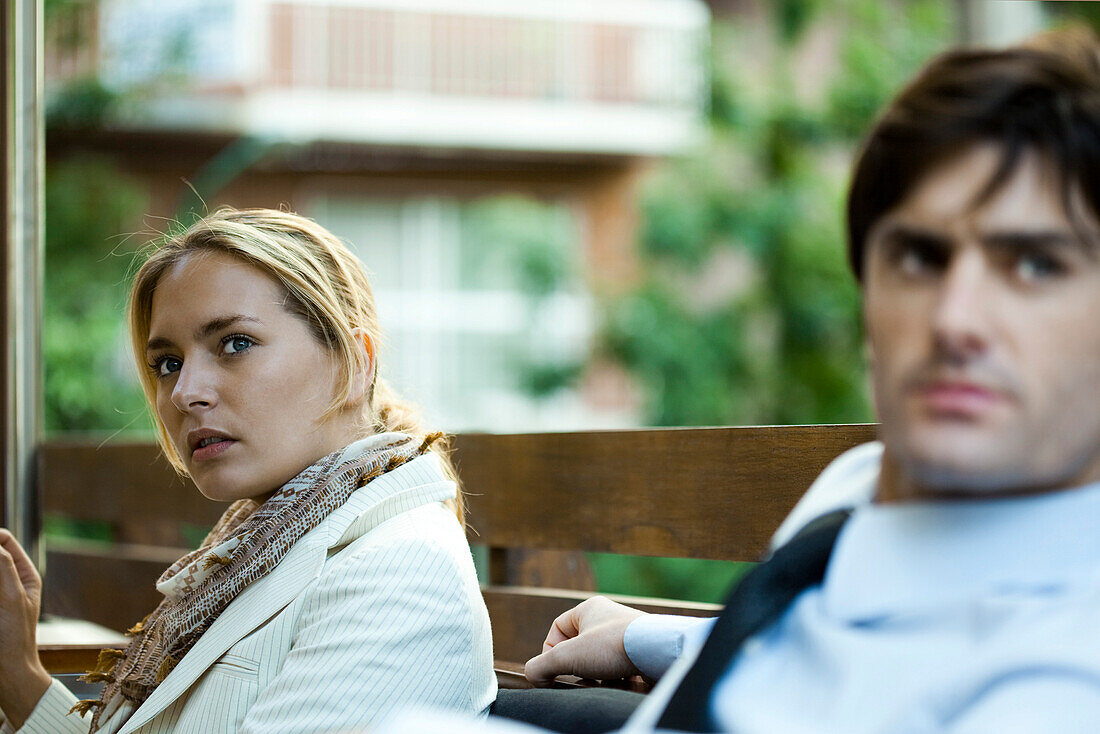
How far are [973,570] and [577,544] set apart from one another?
1090mm

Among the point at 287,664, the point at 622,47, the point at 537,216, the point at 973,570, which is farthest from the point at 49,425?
the point at 973,570

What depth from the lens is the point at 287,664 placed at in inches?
47.4

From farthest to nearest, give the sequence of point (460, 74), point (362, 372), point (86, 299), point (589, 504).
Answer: point (460, 74)
point (86, 299)
point (589, 504)
point (362, 372)

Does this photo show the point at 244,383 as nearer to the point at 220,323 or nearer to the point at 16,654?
the point at 220,323

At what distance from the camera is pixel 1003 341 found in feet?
2.32

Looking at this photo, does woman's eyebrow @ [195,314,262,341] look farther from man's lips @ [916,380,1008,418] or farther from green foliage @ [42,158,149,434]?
green foliage @ [42,158,149,434]

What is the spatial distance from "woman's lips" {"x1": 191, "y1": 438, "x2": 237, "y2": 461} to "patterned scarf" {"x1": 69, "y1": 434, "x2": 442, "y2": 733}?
81 mm

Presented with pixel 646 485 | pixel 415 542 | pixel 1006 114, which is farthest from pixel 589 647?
pixel 1006 114

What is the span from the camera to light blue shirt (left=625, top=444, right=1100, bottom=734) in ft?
2.21

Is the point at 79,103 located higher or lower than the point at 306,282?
higher

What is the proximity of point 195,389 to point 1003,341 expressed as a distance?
100cm

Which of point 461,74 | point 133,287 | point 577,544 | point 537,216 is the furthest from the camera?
point 461,74

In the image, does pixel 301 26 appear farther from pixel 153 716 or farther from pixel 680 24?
pixel 153 716

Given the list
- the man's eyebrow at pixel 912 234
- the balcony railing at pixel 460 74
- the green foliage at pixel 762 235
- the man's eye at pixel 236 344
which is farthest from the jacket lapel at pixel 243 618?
the balcony railing at pixel 460 74
